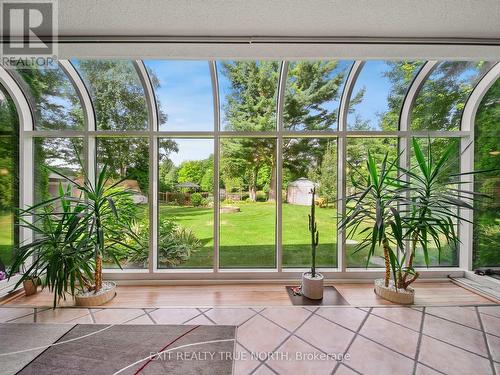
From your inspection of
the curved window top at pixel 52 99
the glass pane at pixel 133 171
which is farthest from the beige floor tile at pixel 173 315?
the curved window top at pixel 52 99

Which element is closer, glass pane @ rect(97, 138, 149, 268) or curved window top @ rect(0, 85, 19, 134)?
curved window top @ rect(0, 85, 19, 134)

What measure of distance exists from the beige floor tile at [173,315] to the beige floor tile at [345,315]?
131cm

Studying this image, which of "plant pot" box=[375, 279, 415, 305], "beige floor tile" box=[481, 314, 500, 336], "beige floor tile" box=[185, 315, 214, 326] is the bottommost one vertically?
"beige floor tile" box=[185, 315, 214, 326]

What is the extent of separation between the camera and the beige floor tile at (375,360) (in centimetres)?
162

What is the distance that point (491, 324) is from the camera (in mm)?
2158

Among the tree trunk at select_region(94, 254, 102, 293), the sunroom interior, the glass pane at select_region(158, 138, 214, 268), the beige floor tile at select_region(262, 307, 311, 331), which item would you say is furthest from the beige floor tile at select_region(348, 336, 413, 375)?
the tree trunk at select_region(94, 254, 102, 293)

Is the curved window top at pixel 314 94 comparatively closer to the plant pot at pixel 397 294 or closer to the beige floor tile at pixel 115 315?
the plant pot at pixel 397 294

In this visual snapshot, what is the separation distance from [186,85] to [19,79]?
218cm

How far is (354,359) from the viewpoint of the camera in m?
1.71

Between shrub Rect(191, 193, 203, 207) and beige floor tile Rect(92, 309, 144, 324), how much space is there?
141 cm

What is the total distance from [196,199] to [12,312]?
87.3 inches

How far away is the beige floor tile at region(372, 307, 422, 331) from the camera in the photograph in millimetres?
2174

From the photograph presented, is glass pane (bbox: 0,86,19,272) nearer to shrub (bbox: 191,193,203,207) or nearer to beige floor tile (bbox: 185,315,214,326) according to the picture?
shrub (bbox: 191,193,203,207)

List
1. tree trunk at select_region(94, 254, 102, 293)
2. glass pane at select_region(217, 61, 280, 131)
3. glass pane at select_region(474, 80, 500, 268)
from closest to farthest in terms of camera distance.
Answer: tree trunk at select_region(94, 254, 102, 293) < glass pane at select_region(217, 61, 280, 131) < glass pane at select_region(474, 80, 500, 268)
